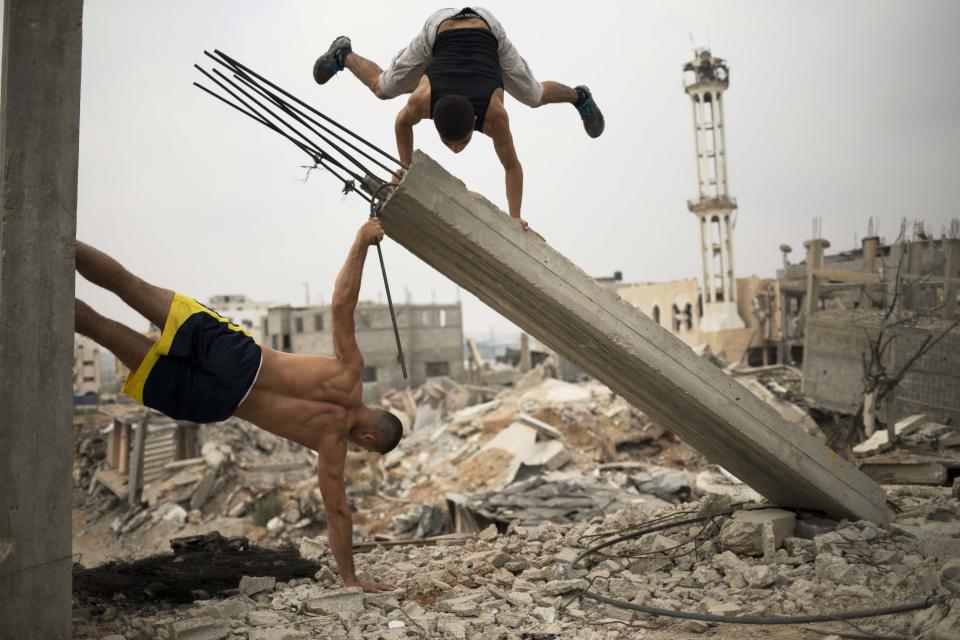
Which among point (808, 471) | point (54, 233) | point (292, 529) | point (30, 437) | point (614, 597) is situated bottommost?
point (292, 529)

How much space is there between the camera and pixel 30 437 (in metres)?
3.42

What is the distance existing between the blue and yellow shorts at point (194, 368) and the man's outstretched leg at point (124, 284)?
0.23 feet

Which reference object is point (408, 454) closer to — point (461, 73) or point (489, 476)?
point (489, 476)

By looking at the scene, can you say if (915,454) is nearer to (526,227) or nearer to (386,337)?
(526,227)

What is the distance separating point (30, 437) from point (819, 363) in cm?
1244

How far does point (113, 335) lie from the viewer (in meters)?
4.17

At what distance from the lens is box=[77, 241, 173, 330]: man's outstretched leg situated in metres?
4.06

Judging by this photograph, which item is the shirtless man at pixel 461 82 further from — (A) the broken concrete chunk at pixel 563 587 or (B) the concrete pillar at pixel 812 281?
(B) the concrete pillar at pixel 812 281

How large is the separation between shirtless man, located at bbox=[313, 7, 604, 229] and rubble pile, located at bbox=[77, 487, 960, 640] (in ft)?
7.82

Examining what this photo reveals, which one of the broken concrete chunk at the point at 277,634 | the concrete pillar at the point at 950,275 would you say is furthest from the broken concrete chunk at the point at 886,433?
the broken concrete chunk at the point at 277,634

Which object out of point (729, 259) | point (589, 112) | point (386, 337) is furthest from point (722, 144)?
point (589, 112)

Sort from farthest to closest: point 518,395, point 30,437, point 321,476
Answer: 1. point 518,395
2. point 321,476
3. point 30,437

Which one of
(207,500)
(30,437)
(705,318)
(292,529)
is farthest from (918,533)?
(705,318)

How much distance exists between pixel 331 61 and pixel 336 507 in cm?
298
